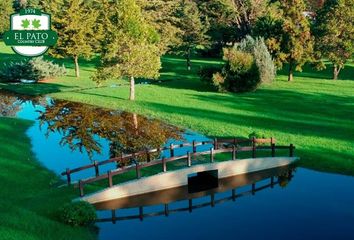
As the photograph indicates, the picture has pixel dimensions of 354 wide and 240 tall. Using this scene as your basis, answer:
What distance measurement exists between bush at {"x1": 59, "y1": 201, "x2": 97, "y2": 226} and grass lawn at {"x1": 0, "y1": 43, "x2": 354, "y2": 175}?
1653cm

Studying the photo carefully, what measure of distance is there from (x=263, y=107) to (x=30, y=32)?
92.6ft

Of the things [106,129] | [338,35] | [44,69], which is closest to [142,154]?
[106,129]

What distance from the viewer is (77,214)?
21.7m

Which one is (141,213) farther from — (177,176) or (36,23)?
(36,23)

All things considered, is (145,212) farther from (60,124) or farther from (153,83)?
(153,83)

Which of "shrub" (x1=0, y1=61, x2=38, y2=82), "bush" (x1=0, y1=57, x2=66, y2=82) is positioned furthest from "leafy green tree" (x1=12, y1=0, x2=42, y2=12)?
"bush" (x1=0, y1=57, x2=66, y2=82)

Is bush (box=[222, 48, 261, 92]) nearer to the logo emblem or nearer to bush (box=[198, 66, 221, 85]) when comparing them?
bush (box=[198, 66, 221, 85])

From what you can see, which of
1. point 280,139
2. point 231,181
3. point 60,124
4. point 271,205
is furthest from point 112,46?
point 271,205

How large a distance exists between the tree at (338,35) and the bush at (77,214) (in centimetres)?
5453

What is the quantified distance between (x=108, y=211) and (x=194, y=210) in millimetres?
4975

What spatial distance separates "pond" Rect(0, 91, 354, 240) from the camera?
74.0 feet

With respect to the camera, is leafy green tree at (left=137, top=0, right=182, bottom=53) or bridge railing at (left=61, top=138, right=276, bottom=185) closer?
bridge railing at (left=61, top=138, right=276, bottom=185)

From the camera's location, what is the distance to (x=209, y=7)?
88625 mm

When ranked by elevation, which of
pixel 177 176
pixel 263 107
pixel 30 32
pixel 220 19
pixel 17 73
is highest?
pixel 220 19
